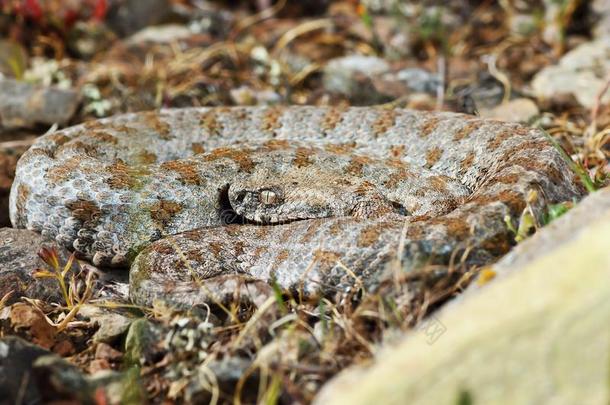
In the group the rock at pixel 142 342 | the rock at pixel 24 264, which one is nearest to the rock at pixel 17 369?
the rock at pixel 142 342

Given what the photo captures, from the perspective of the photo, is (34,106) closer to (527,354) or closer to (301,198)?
(301,198)

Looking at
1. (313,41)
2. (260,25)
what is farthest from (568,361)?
(260,25)

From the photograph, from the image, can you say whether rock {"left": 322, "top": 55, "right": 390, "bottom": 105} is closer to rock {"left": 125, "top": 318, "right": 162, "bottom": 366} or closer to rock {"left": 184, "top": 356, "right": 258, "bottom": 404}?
rock {"left": 125, "top": 318, "right": 162, "bottom": 366}

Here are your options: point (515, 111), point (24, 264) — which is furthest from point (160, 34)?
point (24, 264)

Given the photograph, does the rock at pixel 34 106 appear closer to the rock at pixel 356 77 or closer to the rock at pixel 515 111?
the rock at pixel 356 77

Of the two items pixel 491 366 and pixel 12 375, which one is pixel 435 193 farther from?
pixel 12 375
